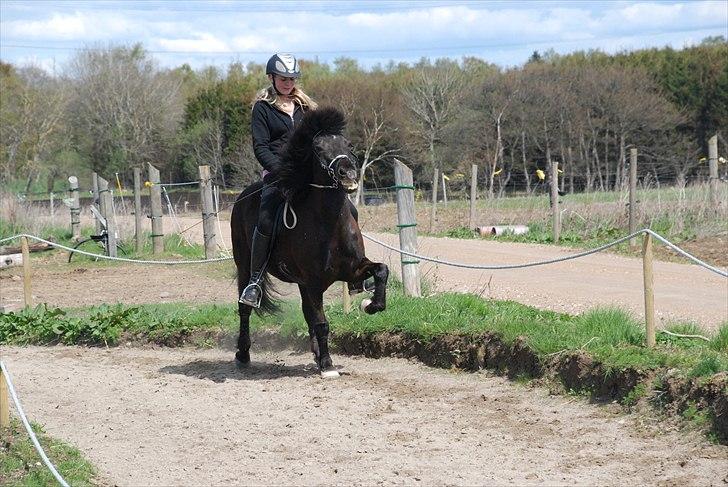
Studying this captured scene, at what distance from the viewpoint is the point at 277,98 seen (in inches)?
381

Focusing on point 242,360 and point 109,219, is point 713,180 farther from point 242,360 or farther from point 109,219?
point 242,360

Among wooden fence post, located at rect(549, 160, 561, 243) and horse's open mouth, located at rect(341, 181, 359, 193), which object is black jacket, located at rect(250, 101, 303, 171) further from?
wooden fence post, located at rect(549, 160, 561, 243)

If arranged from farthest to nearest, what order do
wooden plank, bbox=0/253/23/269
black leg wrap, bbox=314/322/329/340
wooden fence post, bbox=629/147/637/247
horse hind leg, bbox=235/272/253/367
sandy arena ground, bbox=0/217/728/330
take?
wooden plank, bbox=0/253/23/269
wooden fence post, bbox=629/147/637/247
sandy arena ground, bbox=0/217/728/330
horse hind leg, bbox=235/272/253/367
black leg wrap, bbox=314/322/329/340

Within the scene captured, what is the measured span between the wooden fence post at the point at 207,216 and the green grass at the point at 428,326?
652cm

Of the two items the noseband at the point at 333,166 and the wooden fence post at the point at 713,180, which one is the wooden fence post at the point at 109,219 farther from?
the noseband at the point at 333,166

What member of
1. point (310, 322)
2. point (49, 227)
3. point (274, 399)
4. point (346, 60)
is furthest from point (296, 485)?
point (346, 60)

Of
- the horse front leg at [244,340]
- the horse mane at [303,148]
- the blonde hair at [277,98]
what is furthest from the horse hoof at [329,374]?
the blonde hair at [277,98]

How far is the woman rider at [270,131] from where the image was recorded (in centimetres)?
945

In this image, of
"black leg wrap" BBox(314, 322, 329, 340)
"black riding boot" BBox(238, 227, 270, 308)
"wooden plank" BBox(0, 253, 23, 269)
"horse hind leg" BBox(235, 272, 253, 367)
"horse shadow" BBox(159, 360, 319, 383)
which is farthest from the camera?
"wooden plank" BBox(0, 253, 23, 269)

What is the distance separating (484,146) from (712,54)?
595 inches

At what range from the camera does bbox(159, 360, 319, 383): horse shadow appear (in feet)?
32.1

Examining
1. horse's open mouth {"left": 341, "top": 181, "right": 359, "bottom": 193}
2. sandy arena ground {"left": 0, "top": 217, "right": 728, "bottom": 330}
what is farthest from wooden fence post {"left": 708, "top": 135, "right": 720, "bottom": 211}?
horse's open mouth {"left": 341, "top": 181, "right": 359, "bottom": 193}

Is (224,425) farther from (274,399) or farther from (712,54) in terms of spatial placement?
(712,54)

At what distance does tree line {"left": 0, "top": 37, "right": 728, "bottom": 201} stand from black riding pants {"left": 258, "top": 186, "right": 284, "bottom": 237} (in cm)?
2907
